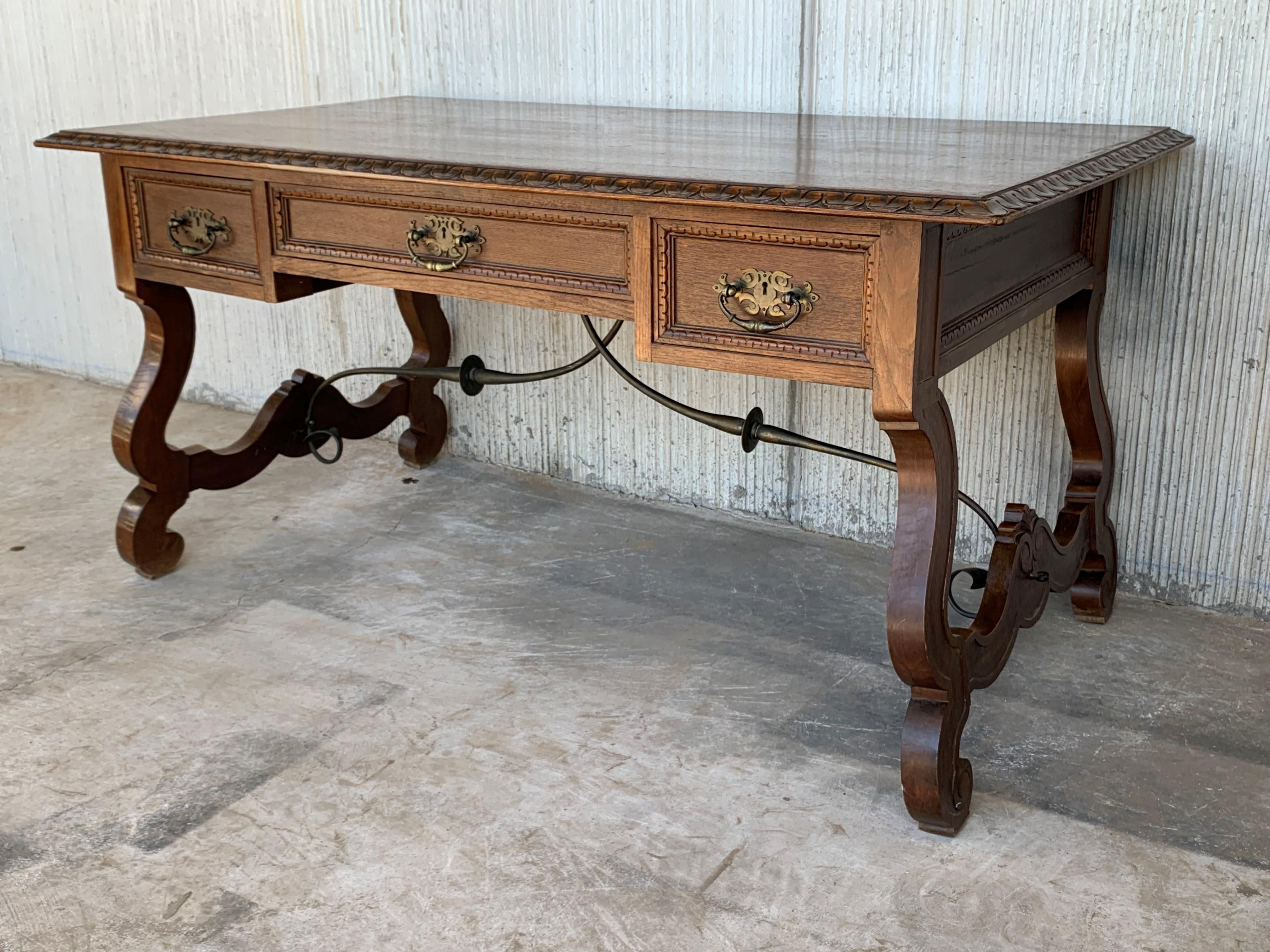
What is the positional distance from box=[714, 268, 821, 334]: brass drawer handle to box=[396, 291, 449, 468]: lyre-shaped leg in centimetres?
139

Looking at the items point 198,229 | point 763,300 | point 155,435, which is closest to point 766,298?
point 763,300

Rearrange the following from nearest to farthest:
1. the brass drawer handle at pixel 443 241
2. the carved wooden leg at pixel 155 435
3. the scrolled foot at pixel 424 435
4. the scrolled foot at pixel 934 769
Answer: the scrolled foot at pixel 934 769
the brass drawer handle at pixel 443 241
the carved wooden leg at pixel 155 435
the scrolled foot at pixel 424 435

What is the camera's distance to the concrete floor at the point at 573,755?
1533mm

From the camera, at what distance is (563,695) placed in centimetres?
202

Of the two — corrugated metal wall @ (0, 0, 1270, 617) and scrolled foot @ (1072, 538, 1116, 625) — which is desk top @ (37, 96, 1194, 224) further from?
scrolled foot @ (1072, 538, 1116, 625)

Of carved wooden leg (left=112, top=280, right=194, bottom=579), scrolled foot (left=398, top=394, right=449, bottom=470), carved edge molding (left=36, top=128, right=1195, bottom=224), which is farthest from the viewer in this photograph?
scrolled foot (left=398, top=394, right=449, bottom=470)

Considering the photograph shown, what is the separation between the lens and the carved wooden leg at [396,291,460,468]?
114 inches

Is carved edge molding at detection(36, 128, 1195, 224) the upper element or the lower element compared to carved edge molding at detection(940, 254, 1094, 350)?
upper

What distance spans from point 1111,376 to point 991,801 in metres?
0.87

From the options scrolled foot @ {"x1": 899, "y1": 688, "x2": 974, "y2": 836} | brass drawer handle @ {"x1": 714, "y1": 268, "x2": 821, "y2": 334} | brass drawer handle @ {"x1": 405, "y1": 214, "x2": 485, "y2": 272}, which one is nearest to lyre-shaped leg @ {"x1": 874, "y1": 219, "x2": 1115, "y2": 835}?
scrolled foot @ {"x1": 899, "y1": 688, "x2": 974, "y2": 836}

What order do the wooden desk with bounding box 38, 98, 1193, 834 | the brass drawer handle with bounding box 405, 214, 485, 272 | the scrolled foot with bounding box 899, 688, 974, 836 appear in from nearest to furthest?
the wooden desk with bounding box 38, 98, 1193, 834 < the scrolled foot with bounding box 899, 688, 974, 836 < the brass drawer handle with bounding box 405, 214, 485, 272

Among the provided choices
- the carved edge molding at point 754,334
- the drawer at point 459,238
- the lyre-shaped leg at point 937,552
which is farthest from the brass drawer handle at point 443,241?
the lyre-shaped leg at point 937,552

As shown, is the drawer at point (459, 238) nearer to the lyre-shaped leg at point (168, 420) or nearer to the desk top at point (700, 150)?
the desk top at point (700, 150)

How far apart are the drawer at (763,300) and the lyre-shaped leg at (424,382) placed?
51.5 inches
